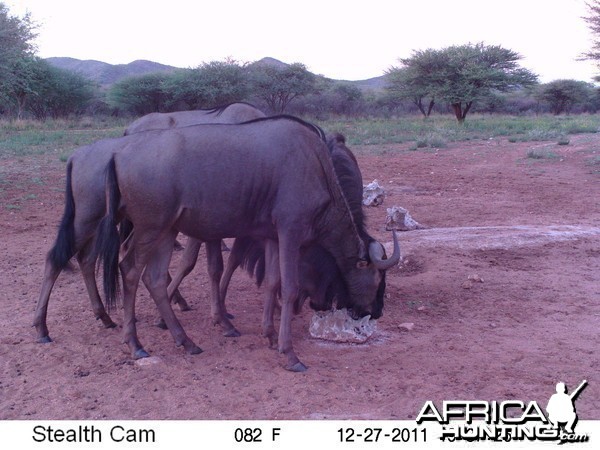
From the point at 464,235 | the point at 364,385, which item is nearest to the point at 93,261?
the point at 364,385

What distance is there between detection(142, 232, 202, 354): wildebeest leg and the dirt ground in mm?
136

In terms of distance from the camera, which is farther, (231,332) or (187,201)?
(231,332)

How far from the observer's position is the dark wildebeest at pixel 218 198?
4.64m

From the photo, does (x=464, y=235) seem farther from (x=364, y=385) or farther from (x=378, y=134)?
(x=378, y=134)

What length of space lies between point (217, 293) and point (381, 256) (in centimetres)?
156

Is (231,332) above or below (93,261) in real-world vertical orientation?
below

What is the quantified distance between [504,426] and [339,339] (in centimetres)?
196

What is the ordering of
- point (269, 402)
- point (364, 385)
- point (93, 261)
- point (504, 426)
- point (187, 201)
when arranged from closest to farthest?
point (504, 426) → point (269, 402) → point (364, 385) → point (187, 201) → point (93, 261)

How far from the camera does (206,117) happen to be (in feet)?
23.1

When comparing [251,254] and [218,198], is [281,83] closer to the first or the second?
[251,254]

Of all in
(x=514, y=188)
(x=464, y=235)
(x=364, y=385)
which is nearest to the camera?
(x=364, y=385)

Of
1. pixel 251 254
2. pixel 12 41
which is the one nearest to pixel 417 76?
pixel 12 41

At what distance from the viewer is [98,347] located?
16.4 ft

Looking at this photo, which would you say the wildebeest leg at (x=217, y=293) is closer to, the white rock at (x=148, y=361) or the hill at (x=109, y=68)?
the white rock at (x=148, y=361)
